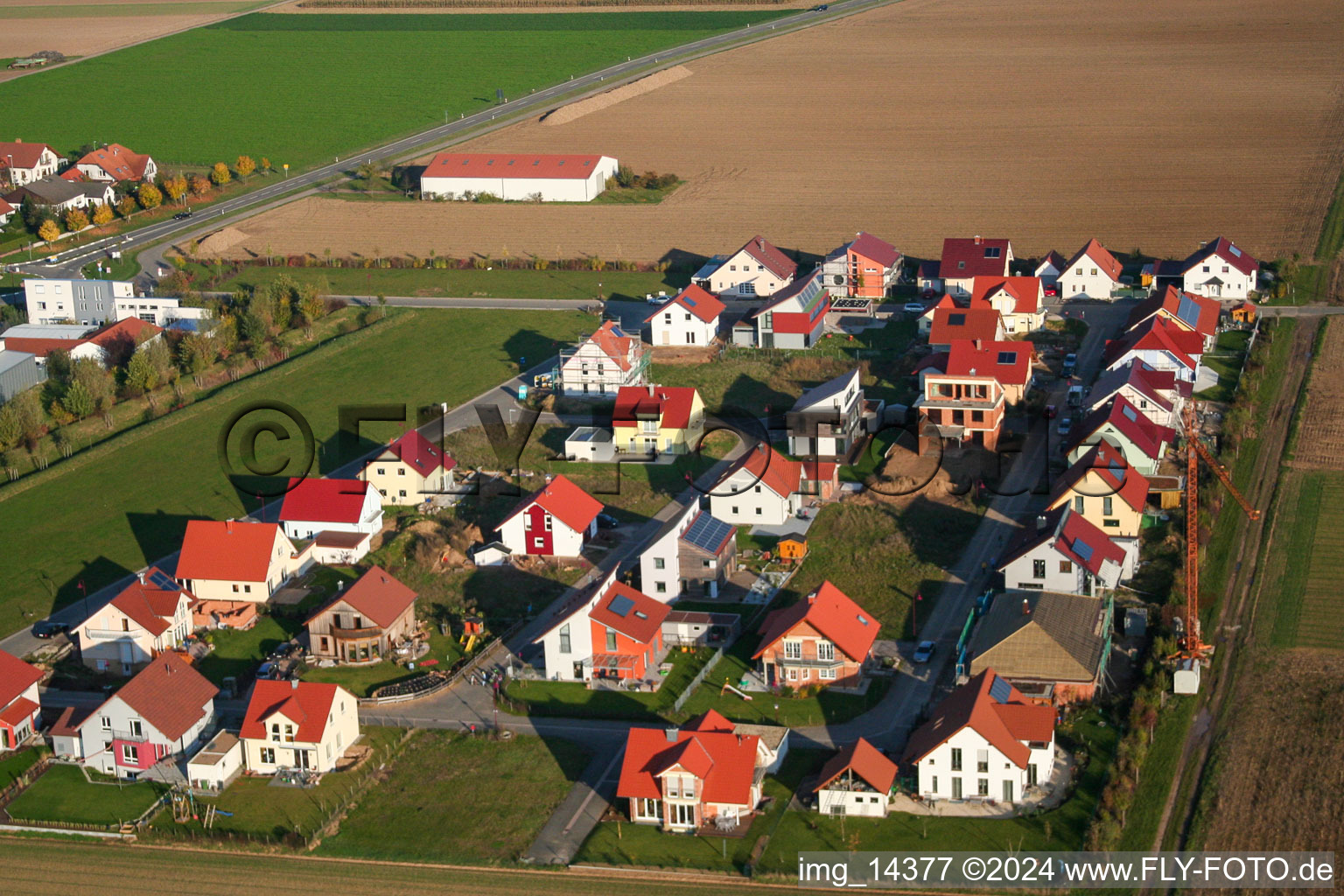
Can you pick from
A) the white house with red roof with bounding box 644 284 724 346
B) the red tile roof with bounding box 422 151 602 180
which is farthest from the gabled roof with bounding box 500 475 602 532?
the red tile roof with bounding box 422 151 602 180

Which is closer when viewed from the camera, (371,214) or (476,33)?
(371,214)

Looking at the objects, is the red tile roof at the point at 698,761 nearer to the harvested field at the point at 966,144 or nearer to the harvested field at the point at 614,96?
the harvested field at the point at 966,144

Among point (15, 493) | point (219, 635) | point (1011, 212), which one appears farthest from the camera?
point (1011, 212)

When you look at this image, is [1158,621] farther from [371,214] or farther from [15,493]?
[371,214]

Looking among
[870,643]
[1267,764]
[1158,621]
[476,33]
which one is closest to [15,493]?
[870,643]

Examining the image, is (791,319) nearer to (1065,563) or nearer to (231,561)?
(1065,563)

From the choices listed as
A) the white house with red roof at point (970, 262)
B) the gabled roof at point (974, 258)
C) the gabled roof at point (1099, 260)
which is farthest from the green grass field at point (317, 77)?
the gabled roof at point (1099, 260)
